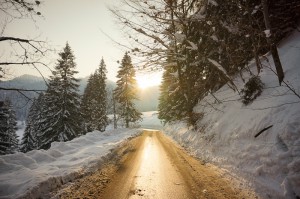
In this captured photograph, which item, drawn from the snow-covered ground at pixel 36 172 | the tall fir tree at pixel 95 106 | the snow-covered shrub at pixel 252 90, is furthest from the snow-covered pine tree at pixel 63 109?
the snow-covered shrub at pixel 252 90

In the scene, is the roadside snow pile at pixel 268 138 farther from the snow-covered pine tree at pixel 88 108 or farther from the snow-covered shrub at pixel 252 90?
the snow-covered pine tree at pixel 88 108

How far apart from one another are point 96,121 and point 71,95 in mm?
11612

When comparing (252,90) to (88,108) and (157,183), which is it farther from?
(88,108)

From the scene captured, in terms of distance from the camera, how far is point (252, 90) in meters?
10.8

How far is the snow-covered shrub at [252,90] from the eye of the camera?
1044 cm

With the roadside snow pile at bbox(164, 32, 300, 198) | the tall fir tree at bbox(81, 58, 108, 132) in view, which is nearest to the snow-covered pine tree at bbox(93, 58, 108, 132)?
the tall fir tree at bbox(81, 58, 108, 132)

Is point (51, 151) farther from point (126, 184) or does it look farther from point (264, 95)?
point (264, 95)

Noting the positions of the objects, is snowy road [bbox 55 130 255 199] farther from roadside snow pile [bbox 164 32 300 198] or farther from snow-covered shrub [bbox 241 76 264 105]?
snow-covered shrub [bbox 241 76 264 105]

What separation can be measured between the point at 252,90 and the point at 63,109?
26.4m

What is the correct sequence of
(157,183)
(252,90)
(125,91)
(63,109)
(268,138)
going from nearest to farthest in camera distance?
(157,183)
(268,138)
(252,90)
(63,109)
(125,91)

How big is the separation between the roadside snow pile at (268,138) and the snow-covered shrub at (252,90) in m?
0.24

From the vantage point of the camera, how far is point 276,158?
6.36m

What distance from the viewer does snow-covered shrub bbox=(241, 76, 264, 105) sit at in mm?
10441

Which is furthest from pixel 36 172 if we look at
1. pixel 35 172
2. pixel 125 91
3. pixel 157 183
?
pixel 125 91
